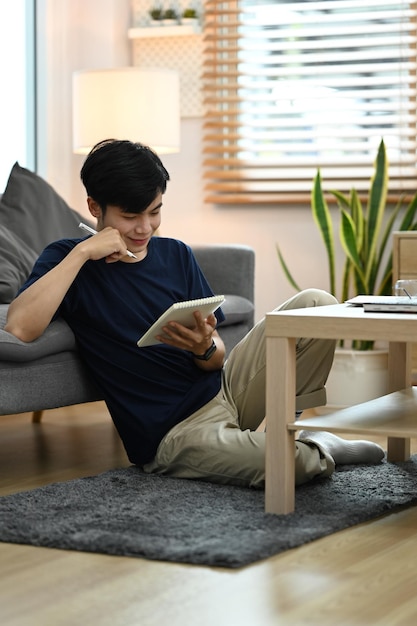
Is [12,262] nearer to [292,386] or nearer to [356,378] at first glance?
[292,386]

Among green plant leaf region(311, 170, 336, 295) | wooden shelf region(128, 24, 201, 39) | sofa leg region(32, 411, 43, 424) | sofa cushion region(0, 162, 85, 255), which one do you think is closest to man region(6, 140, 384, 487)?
sofa cushion region(0, 162, 85, 255)

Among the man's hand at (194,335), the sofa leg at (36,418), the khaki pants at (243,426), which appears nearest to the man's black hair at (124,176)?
the man's hand at (194,335)

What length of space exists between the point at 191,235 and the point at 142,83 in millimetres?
1031

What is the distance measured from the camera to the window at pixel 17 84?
4.53 meters

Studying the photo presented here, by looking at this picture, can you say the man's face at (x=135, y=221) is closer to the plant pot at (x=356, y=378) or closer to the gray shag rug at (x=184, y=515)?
the gray shag rug at (x=184, y=515)

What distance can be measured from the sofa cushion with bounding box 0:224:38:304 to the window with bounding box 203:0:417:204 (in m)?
1.60

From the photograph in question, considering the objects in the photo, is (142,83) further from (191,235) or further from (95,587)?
(95,587)

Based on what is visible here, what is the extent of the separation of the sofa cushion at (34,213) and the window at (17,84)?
36.0 inches

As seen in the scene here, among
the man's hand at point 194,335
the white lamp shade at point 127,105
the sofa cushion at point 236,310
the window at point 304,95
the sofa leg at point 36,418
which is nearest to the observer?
the man's hand at point 194,335

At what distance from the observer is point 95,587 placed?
173 centimetres

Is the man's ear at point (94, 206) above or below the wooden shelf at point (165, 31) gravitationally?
below

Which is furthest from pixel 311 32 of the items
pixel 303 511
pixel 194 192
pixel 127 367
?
pixel 303 511

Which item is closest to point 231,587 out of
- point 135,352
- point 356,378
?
point 135,352

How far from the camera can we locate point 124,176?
7.93 ft
